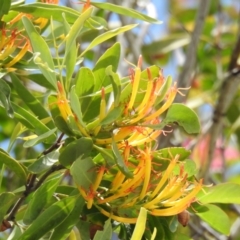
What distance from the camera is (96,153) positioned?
867mm

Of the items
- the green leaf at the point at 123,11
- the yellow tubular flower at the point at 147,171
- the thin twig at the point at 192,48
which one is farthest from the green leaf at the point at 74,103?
the thin twig at the point at 192,48

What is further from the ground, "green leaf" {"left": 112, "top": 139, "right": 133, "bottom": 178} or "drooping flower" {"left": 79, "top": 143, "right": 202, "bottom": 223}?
"green leaf" {"left": 112, "top": 139, "right": 133, "bottom": 178}

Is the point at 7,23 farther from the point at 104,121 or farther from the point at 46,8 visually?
the point at 104,121

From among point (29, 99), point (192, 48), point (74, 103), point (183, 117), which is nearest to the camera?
point (74, 103)

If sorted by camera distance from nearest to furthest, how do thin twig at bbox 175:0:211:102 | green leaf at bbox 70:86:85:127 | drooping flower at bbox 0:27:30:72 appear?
green leaf at bbox 70:86:85:127 → drooping flower at bbox 0:27:30:72 → thin twig at bbox 175:0:211:102

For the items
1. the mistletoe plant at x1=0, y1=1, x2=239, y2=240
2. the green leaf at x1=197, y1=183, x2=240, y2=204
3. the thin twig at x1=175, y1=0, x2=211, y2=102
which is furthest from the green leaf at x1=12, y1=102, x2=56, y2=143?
the thin twig at x1=175, y1=0, x2=211, y2=102

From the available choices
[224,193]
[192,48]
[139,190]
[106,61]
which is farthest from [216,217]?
[192,48]

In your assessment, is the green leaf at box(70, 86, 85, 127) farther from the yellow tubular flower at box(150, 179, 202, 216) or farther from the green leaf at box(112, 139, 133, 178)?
the yellow tubular flower at box(150, 179, 202, 216)

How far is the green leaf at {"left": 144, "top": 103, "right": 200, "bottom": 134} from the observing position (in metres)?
0.88

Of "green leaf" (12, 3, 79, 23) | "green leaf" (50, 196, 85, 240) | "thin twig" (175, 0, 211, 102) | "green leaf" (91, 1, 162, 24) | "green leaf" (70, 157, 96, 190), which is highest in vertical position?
"green leaf" (12, 3, 79, 23)

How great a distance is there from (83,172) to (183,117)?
0.15 metres

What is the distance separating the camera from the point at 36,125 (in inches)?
35.7

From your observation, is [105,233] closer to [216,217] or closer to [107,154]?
[107,154]

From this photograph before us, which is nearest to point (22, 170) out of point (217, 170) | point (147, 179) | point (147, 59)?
point (147, 179)
